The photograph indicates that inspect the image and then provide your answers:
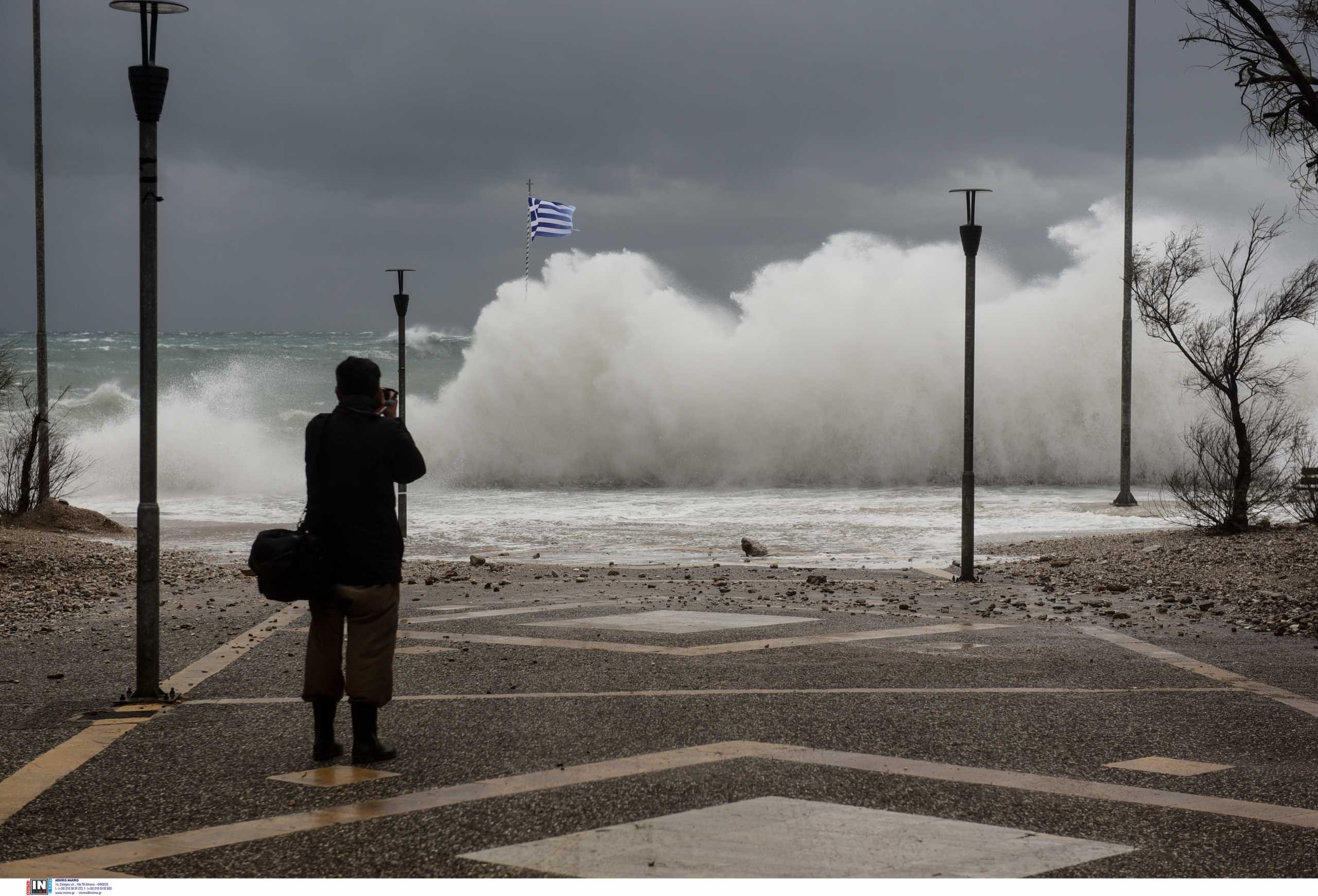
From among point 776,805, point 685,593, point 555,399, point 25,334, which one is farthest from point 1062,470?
point 25,334

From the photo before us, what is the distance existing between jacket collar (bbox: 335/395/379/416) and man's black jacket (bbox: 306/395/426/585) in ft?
0.19

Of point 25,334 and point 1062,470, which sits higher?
point 25,334

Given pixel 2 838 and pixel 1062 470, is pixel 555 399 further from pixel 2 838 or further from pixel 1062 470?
pixel 2 838

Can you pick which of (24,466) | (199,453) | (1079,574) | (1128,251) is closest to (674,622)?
(1079,574)

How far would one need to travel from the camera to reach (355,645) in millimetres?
6656

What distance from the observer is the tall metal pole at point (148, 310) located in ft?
27.0

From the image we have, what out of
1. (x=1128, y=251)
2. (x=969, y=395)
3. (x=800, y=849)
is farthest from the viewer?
(x=1128, y=251)

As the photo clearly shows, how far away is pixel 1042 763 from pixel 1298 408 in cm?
4012

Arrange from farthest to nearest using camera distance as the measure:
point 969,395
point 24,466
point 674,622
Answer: point 24,466 < point 969,395 < point 674,622

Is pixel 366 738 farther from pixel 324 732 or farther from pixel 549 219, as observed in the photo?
pixel 549 219

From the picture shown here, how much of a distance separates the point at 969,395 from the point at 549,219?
1047 inches

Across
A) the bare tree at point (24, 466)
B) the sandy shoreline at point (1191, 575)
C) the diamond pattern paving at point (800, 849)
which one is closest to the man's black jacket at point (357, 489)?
the diamond pattern paving at point (800, 849)

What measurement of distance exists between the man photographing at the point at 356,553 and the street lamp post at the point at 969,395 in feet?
33.1

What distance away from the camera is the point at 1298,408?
42.7 meters
